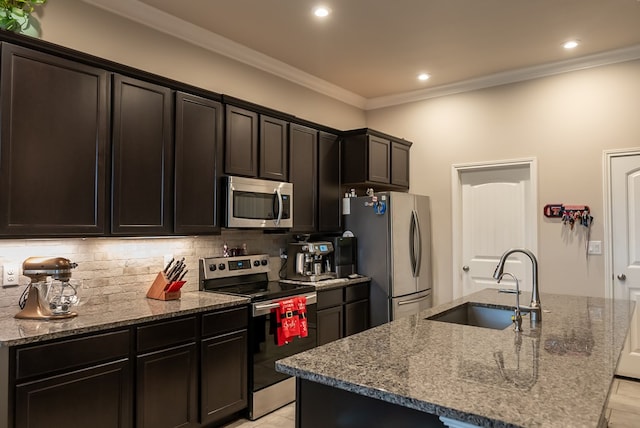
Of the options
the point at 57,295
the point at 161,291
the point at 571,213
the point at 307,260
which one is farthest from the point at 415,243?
the point at 57,295

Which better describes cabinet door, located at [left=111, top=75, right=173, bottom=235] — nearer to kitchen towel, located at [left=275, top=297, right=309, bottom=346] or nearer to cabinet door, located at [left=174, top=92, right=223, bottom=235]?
cabinet door, located at [left=174, top=92, right=223, bottom=235]

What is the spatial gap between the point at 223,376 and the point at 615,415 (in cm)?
285

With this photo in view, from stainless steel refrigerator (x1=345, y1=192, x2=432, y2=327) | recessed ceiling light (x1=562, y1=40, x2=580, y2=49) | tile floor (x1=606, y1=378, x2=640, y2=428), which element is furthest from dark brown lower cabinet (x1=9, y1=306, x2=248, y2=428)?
recessed ceiling light (x1=562, y1=40, x2=580, y2=49)

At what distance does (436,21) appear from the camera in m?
3.42

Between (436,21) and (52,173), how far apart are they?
113 inches

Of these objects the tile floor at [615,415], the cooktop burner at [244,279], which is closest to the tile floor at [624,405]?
the tile floor at [615,415]

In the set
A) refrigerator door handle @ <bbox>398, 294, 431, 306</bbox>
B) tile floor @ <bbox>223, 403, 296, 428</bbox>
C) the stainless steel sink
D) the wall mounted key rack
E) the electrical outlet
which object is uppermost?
the wall mounted key rack

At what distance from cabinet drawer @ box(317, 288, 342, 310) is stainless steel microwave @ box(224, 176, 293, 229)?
671 millimetres

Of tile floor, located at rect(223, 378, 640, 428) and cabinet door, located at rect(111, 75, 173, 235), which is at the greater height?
cabinet door, located at rect(111, 75, 173, 235)

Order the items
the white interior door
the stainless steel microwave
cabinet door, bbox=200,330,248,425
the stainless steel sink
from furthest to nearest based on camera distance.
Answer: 1. the white interior door
2. the stainless steel microwave
3. cabinet door, bbox=200,330,248,425
4. the stainless steel sink

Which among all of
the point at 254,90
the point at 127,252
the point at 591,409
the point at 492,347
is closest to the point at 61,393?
the point at 127,252

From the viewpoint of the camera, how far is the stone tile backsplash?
8.29 ft

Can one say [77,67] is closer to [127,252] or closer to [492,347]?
[127,252]

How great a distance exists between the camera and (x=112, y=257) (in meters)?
2.95
